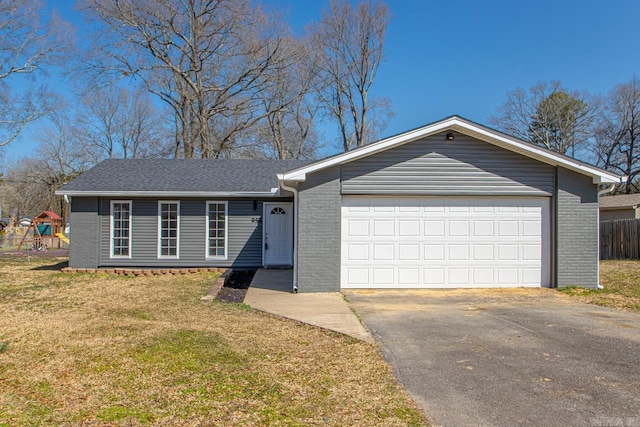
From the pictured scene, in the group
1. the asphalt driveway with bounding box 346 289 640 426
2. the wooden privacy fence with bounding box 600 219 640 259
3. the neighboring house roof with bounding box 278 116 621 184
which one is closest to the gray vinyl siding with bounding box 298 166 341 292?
the neighboring house roof with bounding box 278 116 621 184

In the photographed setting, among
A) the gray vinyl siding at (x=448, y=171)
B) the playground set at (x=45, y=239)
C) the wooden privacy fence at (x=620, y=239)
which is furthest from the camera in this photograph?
the playground set at (x=45, y=239)

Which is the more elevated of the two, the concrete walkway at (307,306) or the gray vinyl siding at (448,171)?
the gray vinyl siding at (448,171)

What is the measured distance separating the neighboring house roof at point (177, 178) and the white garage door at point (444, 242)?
4527 mm

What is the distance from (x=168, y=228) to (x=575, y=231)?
37.0 ft

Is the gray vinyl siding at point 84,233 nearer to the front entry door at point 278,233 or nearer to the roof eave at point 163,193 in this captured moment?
the roof eave at point 163,193

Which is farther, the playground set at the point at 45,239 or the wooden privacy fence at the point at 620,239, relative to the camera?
the playground set at the point at 45,239

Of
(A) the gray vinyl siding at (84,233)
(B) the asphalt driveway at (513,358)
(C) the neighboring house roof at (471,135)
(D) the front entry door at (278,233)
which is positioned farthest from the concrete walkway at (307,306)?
(A) the gray vinyl siding at (84,233)

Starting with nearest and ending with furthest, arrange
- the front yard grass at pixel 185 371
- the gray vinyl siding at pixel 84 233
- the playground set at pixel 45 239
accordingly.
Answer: the front yard grass at pixel 185 371 < the gray vinyl siding at pixel 84 233 < the playground set at pixel 45 239

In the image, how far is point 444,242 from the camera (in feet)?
35.5

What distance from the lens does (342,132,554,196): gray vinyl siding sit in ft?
34.6

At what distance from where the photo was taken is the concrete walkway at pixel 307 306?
6996mm

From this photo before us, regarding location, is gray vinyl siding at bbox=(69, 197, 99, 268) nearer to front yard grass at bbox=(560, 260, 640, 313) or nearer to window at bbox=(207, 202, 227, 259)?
window at bbox=(207, 202, 227, 259)

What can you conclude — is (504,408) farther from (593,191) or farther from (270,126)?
(270,126)

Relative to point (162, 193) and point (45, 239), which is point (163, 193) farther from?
point (45, 239)
